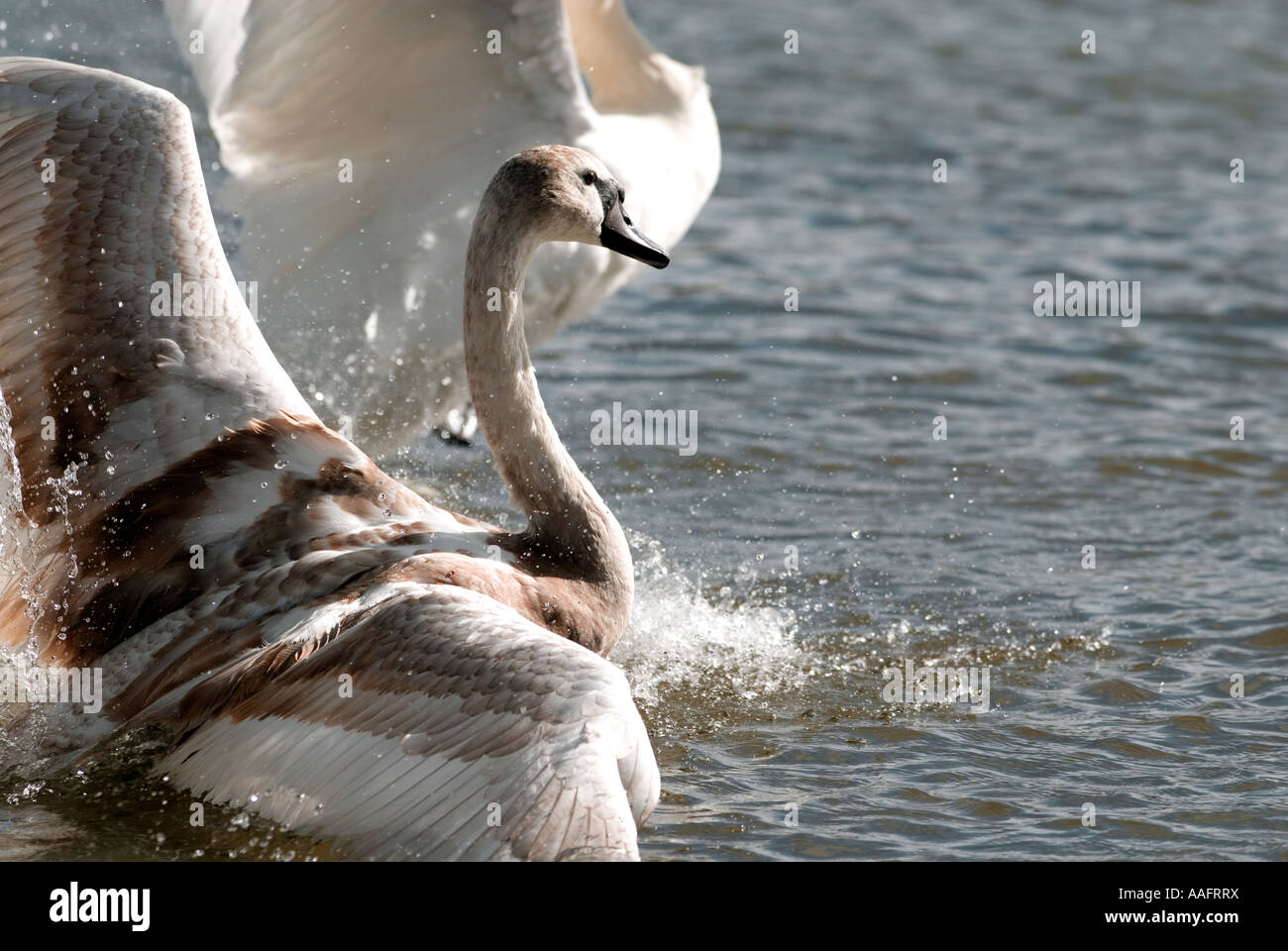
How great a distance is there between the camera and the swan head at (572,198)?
17.3 ft

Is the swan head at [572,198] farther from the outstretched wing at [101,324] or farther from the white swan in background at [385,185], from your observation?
the white swan in background at [385,185]

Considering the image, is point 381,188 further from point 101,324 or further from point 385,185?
point 101,324

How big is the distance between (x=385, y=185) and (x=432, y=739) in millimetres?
3742

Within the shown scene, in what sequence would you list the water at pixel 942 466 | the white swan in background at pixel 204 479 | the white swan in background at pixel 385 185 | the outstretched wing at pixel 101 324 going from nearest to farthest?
the white swan in background at pixel 204 479 < the outstretched wing at pixel 101 324 < the water at pixel 942 466 < the white swan in background at pixel 385 185

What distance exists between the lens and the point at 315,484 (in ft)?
16.6

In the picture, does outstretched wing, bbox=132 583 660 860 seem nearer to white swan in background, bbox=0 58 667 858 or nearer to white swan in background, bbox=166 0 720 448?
white swan in background, bbox=0 58 667 858

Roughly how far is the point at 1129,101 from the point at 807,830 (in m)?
11.3

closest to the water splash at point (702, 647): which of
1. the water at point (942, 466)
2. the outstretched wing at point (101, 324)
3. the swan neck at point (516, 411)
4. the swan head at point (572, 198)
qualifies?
the water at point (942, 466)

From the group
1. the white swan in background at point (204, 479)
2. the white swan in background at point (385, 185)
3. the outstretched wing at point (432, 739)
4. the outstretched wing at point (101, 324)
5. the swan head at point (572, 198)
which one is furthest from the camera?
the white swan in background at point (385, 185)

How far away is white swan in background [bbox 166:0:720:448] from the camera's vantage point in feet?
22.7

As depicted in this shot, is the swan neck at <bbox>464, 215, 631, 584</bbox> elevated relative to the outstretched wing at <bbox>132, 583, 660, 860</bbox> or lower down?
elevated

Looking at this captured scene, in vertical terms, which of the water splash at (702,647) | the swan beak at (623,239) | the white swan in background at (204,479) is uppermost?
the swan beak at (623,239)

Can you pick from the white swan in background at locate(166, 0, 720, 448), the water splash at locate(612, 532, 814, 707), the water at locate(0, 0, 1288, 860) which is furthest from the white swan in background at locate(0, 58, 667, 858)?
the white swan in background at locate(166, 0, 720, 448)

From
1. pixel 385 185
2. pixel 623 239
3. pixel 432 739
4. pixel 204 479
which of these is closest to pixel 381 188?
pixel 385 185
